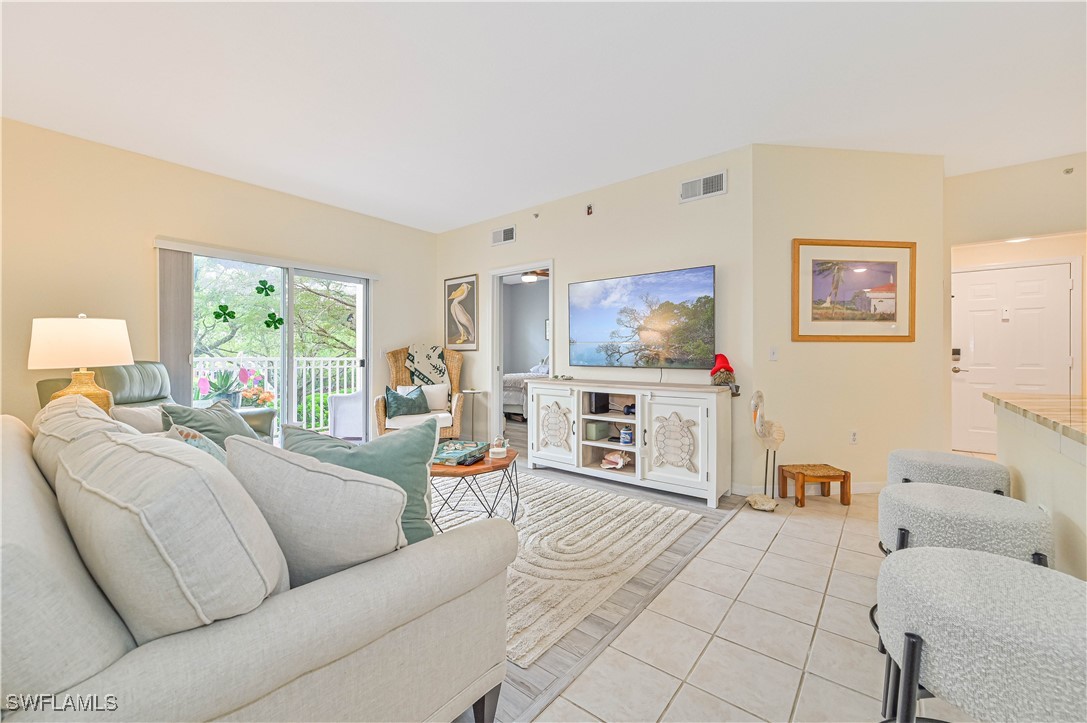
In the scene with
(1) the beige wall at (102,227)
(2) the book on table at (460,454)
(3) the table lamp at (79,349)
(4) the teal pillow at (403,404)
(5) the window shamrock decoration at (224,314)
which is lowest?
(2) the book on table at (460,454)

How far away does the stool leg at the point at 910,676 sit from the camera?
0.95 m

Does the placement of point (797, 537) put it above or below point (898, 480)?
below

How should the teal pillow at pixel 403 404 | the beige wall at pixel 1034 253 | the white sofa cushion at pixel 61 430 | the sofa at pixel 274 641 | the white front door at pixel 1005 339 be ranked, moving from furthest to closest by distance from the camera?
the teal pillow at pixel 403 404
the white front door at pixel 1005 339
the beige wall at pixel 1034 253
the white sofa cushion at pixel 61 430
the sofa at pixel 274 641

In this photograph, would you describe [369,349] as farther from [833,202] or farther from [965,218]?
[965,218]

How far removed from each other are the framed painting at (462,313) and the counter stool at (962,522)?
433 cm

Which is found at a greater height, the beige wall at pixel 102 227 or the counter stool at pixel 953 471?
the beige wall at pixel 102 227

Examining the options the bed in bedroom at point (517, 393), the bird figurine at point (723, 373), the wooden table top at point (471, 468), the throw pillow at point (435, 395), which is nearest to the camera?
the wooden table top at point (471, 468)

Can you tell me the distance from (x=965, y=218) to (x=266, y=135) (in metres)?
5.66

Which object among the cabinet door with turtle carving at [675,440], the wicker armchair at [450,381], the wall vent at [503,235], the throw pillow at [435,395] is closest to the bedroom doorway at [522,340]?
the wicker armchair at [450,381]

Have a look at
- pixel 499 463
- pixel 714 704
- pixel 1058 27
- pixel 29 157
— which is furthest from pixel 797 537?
pixel 29 157

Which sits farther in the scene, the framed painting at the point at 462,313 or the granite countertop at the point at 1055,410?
the framed painting at the point at 462,313

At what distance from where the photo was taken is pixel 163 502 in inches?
28.0

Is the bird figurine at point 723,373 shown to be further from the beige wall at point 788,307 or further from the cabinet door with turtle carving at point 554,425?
the cabinet door with turtle carving at point 554,425

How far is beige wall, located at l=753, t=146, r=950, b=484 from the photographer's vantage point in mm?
3404
